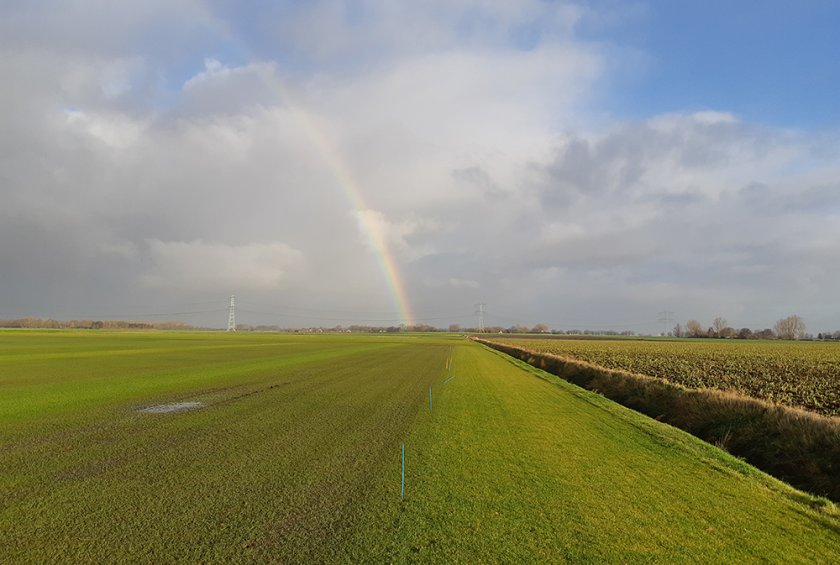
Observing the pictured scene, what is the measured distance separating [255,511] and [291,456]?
330 cm

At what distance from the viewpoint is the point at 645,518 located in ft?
24.0

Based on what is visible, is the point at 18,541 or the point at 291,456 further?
the point at 291,456

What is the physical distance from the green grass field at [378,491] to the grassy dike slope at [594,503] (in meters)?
0.04

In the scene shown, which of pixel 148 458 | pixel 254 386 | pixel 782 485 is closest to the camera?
pixel 782 485

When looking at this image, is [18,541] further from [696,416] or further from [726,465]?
[696,416]

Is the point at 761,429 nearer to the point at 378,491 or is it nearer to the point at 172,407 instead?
the point at 378,491

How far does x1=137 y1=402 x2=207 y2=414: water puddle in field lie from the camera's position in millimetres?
16062

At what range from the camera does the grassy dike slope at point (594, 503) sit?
6.21 meters

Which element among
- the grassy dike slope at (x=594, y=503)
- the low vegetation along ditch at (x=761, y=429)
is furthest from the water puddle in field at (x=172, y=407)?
the low vegetation along ditch at (x=761, y=429)

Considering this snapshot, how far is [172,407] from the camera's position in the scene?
17.0m

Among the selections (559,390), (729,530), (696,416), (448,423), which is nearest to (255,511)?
(729,530)

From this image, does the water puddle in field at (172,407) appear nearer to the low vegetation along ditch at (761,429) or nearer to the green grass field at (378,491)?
the green grass field at (378,491)

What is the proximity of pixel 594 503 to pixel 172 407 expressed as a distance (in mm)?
15407

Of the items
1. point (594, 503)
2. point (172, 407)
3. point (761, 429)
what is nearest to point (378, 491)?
point (594, 503)
